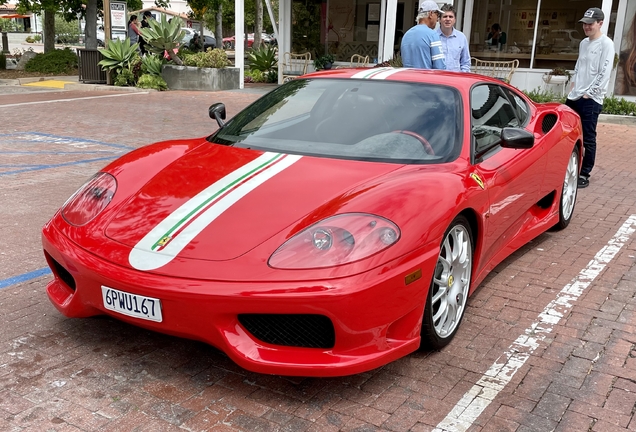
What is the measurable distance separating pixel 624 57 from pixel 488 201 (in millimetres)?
13075

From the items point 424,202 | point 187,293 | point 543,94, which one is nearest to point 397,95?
point 424,202

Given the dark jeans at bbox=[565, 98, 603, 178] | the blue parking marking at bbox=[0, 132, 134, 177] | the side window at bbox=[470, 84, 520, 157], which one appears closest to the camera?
the side window at bbox=[470, 84, 520, 157]

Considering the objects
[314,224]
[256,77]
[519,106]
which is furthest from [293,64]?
[314,224]

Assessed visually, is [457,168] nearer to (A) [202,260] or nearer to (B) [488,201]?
(B) [488,201]

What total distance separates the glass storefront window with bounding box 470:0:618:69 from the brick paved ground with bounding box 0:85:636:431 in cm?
1260

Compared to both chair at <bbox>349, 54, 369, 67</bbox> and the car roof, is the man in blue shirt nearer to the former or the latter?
the car roof

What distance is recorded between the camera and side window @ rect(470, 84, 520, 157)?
3857 millimetres

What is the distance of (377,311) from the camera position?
2.68 m

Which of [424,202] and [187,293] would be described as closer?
[187,293]

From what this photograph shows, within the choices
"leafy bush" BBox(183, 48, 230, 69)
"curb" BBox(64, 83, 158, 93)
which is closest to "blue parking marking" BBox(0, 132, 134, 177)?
"curb" BBox(64, 83, 158, 93)

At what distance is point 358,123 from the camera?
380 cm

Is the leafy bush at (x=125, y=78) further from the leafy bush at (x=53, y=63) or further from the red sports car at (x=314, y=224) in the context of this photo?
the red sports car at (x=314, y=224)

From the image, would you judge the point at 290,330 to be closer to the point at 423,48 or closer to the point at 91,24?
the point at 423,48

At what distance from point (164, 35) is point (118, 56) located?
1.35 m
